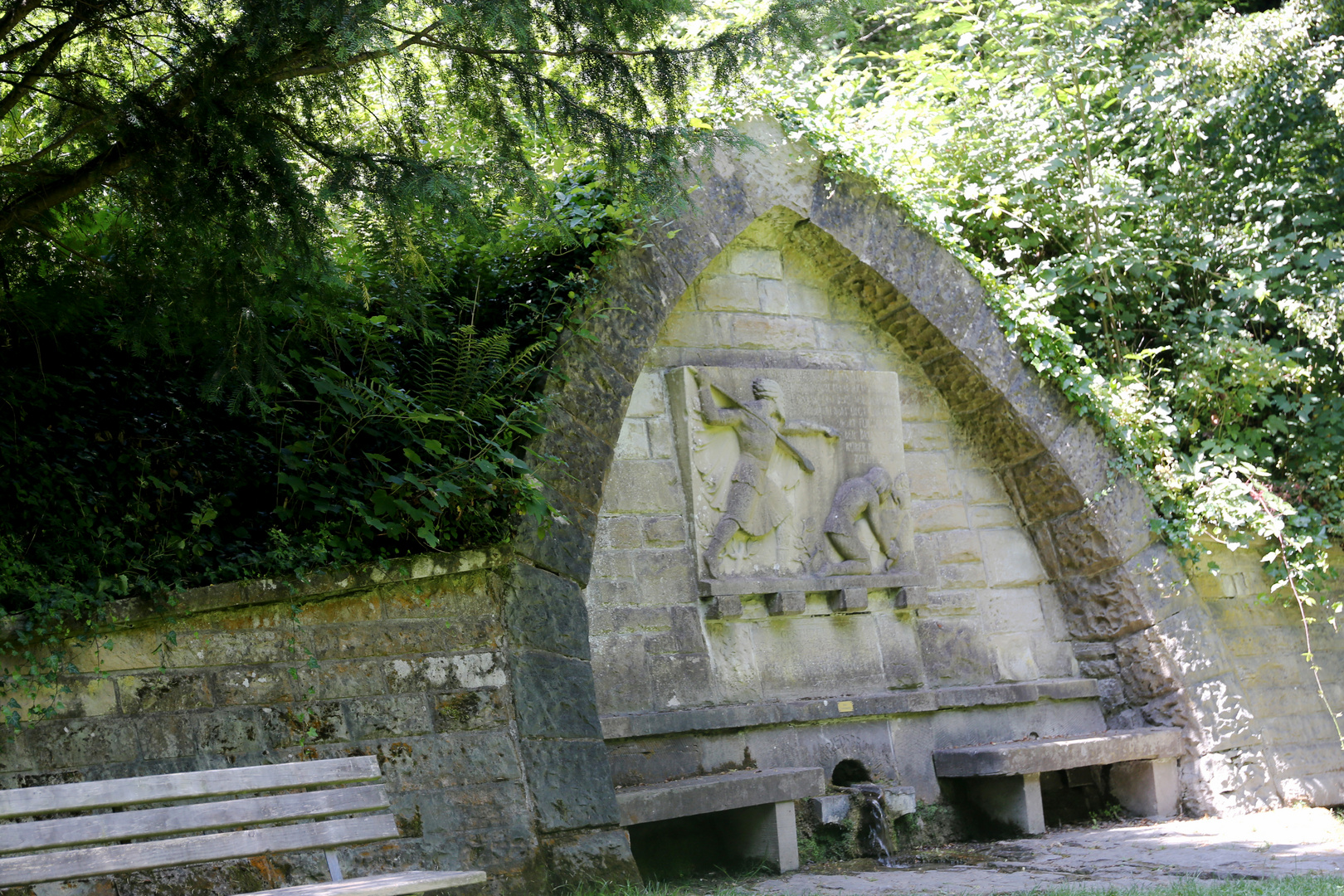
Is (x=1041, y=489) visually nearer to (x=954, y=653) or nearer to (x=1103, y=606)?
(x=1103, y=606)

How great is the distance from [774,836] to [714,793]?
16.4 inches

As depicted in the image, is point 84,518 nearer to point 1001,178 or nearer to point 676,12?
point 676,12

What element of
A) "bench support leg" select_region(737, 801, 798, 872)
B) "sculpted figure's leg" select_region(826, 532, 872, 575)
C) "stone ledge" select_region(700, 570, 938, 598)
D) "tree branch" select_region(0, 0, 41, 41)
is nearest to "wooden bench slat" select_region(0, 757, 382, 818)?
"tree branch" select_region(0, 0, 41, 41)

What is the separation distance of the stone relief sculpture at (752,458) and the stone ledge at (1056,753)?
157cm

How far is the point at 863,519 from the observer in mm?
6293

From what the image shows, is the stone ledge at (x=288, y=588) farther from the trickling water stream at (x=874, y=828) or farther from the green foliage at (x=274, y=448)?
the trickling water stream at (x=874, y=828)

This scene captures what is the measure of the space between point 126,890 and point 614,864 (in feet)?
5.79

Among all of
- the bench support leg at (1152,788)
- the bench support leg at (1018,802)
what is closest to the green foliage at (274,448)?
the bench support leg at (1018,802)

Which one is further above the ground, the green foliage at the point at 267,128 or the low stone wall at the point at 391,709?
the green foliage at the point at 267,128

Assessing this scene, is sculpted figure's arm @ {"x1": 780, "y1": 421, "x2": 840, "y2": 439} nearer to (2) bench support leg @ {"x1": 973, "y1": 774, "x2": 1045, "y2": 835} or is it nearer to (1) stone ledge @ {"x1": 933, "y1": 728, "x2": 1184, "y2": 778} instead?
(1) stone ledge @ {"x1": 933, "y1": 728, "x2": 1184, "y2": 778}

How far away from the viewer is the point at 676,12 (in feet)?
12.6

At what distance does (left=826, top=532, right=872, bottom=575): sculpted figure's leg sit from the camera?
6.14 m

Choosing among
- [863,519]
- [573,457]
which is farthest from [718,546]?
[573,457]

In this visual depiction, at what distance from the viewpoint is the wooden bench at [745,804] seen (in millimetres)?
4863
